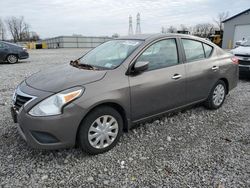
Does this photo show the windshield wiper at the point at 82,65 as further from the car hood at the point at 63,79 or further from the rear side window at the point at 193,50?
the rear side window at the point at 193,50

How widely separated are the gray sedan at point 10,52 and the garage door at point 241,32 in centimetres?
2157

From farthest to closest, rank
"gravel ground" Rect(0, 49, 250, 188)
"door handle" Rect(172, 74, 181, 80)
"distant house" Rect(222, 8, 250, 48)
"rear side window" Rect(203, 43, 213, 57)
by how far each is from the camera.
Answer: "distant house" Rect(222, 8, 250, 48) → "rear side window" Rect(203, 43, 213, 57) → "door handle" Rect(172, 74, 181, 80) → "gravel ground" Rect(0, 49, 250, 188)

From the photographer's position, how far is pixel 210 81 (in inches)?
168

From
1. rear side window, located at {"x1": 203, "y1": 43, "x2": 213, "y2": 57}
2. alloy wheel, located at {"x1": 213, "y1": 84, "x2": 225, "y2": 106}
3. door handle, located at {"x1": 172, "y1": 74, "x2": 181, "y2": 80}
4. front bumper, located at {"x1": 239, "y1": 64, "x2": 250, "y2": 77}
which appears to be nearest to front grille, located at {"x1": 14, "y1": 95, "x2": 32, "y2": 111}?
door handle, located at {"x1": 172, "y1": 74, "x2": 181, "y2": 80}

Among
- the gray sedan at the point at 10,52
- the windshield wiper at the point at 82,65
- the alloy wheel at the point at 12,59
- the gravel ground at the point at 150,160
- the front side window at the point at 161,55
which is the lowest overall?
the gravel ground at the point at 150,160

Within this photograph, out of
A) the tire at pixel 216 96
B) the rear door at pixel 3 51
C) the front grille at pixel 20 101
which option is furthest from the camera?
the rear door at pixel 3 51

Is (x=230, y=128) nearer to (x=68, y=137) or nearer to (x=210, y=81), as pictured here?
(x=210, y=81)

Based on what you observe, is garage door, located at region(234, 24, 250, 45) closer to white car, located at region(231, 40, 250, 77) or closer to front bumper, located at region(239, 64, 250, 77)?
white car, located at region(231, 40, 250, 77)

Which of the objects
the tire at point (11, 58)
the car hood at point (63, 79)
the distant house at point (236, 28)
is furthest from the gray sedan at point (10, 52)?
the distant house at point (236, 28)

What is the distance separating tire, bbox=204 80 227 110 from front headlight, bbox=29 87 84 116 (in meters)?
2.88

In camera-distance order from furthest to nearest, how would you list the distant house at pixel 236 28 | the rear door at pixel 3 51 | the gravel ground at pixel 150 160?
the distant house at pixel 236 28 → the rear door at pixel 3 51 → the gravel ground at pixel 150 160

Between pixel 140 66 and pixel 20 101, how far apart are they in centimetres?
161

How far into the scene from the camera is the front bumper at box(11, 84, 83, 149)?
8.40 feet

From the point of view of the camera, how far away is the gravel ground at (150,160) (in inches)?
98.8
